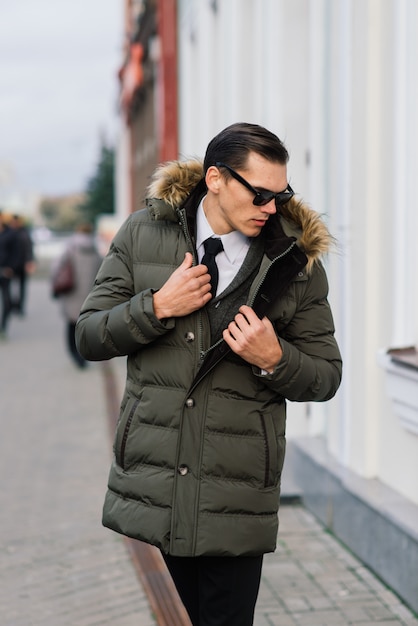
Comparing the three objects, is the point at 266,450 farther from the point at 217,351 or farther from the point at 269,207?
the point at 269,207

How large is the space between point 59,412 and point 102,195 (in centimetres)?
3459

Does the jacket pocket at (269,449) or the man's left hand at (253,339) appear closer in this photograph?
the man's left hand at (253,339)

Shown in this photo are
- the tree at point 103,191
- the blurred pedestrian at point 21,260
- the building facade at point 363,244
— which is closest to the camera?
the building facade at point 363,244

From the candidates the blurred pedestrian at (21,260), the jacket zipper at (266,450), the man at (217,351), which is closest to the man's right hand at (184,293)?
the man at (217,351)

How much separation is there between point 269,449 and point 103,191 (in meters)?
41.8

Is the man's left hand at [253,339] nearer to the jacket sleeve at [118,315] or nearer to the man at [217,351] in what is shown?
the man at [217,351]

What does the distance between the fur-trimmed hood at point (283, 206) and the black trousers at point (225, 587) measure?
82cm

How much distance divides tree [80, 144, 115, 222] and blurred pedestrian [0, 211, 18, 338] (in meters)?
24.3

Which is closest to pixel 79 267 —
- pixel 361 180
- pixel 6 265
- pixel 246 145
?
pixel 6 265

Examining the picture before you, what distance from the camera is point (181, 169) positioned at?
124 inches

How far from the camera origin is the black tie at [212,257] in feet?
9.77

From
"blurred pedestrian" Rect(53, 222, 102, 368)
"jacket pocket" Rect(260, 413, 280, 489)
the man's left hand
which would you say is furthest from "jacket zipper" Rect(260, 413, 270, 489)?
"blurred pedestrian" Rect(53, 222, 102, 368)

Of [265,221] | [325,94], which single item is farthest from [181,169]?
[325,94]

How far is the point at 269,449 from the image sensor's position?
9.91 feet
